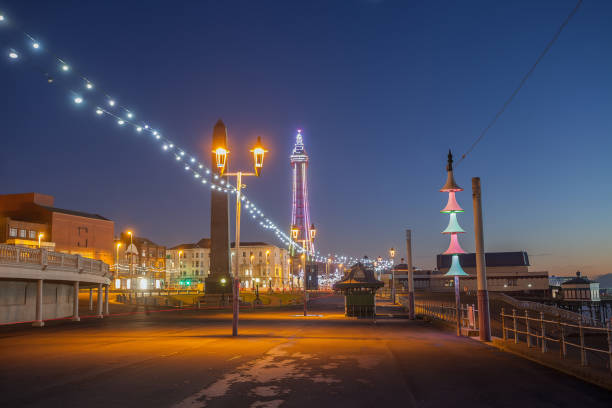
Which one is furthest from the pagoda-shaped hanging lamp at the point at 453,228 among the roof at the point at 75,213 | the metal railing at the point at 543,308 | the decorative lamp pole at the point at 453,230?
the roof at the point at 75,213

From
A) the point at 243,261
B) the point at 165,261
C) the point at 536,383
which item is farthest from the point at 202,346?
the point at 243,261

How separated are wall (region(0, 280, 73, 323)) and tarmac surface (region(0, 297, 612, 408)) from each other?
28.6 ft

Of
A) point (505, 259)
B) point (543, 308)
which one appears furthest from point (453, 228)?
point (505, 259)

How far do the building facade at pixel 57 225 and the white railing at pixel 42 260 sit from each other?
2235 inches

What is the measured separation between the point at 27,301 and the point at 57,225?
6686 centimetres

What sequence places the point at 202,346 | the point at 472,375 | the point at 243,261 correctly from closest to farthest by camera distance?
the point at 472,375 < the point at 202,346 < the point at 243,261

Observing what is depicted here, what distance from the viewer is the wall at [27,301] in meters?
25.4

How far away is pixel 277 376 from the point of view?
1070 centimetres

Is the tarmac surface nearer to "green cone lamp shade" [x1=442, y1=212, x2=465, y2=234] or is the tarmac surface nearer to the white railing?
"green cone lamp shade" [x1=442, y1=212, x2=465, y2=234]

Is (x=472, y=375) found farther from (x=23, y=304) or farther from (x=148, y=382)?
(x=23, y=304)

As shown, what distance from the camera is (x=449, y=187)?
2167cm

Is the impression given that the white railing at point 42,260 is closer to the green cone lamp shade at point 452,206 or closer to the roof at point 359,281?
the roof at point 359,281

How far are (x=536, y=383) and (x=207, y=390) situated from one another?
648 centimetres

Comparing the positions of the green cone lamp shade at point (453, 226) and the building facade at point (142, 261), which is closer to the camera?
the green cone lamp shade at point (453, 226)
